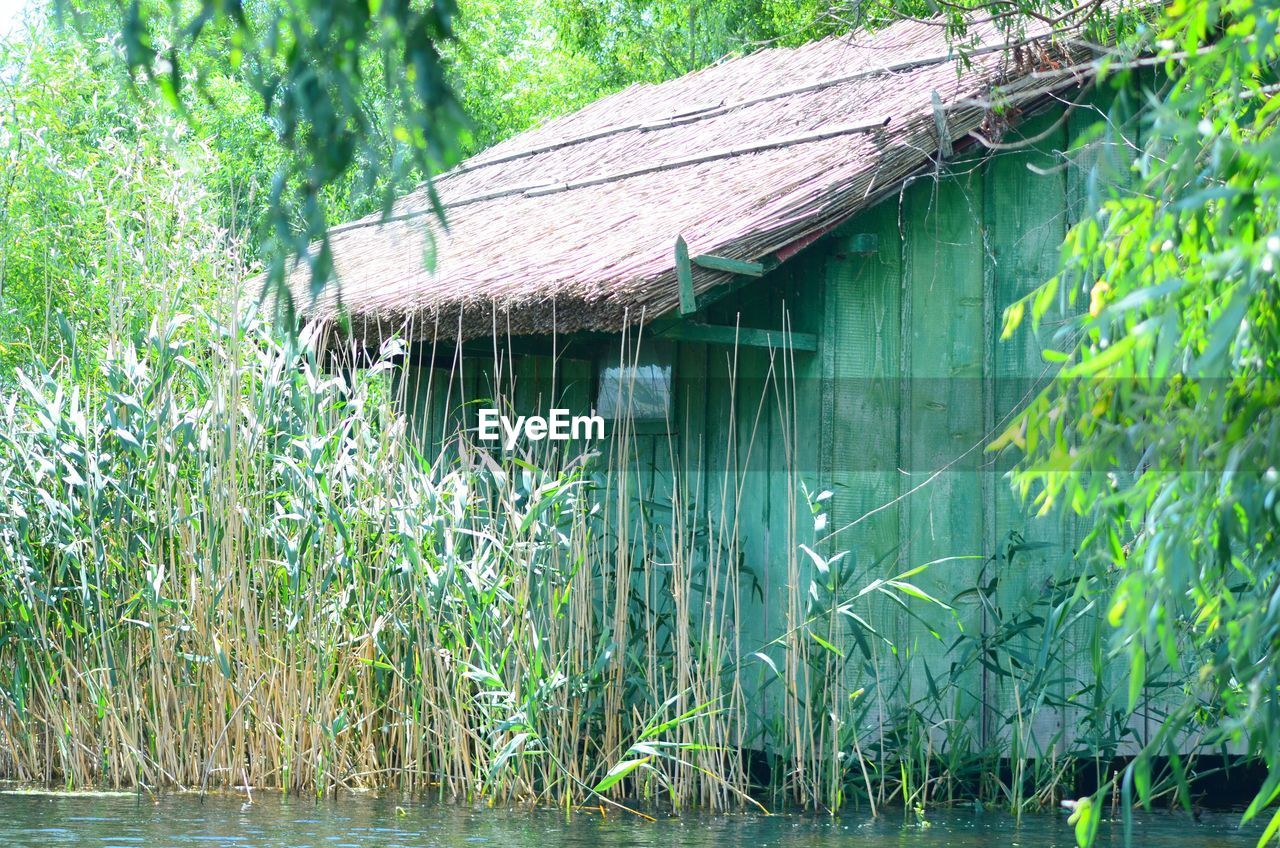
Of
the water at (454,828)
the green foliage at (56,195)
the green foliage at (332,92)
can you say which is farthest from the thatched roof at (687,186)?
the green foliage at (332,92)

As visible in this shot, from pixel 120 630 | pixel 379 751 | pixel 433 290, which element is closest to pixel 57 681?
pixel 120 630

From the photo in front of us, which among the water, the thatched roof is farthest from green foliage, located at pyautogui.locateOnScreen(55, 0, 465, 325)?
the water

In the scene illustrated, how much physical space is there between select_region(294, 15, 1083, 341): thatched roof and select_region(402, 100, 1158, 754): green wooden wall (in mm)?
268

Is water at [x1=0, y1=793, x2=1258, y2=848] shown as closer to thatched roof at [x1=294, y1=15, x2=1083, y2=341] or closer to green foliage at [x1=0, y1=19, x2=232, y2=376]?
thatched roof at [x1=294, y1=15, x2=1083, y2=341]

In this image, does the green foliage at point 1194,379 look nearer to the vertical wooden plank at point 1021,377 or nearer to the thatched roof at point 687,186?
the thatched roof at point 687,186

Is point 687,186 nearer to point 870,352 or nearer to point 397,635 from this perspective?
point 870,352

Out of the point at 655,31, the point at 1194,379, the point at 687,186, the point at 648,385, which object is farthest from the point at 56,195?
the point at 1194,379

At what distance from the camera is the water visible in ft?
14.3

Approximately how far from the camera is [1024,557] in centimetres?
544

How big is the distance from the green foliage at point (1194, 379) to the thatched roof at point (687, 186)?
1.62 meters

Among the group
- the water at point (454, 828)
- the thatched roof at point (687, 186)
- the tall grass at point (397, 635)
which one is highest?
the thatched roof at point (687, 186)

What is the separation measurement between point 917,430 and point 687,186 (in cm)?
155

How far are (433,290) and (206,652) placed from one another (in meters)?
1.67

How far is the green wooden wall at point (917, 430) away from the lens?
5336 millimetres
